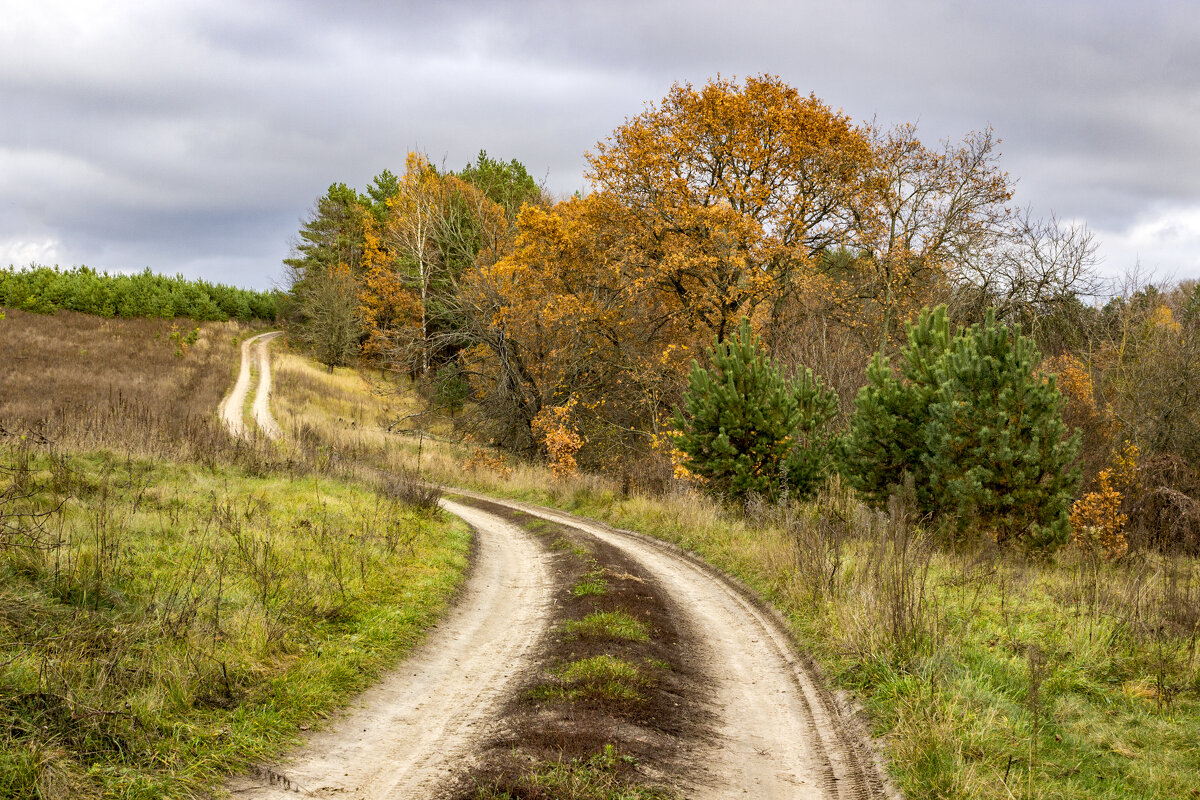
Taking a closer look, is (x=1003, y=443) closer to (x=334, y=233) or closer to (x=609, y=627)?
(x=609, y=627)

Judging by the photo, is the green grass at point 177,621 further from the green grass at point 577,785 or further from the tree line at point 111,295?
the tree line at point 111,295

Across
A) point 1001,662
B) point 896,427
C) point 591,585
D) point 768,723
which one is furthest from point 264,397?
point 1001,662

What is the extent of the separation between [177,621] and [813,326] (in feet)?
77.9

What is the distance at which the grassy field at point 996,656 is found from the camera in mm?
4832

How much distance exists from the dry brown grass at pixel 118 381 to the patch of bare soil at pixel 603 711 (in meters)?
9.99

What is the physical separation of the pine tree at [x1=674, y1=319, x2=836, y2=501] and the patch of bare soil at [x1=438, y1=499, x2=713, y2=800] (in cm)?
533

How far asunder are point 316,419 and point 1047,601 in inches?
1173

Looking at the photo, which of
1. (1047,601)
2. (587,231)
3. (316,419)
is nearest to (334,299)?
(316,419)

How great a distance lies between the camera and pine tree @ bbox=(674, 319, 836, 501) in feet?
46.4

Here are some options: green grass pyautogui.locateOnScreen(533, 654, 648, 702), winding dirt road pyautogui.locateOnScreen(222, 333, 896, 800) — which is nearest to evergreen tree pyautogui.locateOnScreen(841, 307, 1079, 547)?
winding dirt road pyautogui.locateOnScreen(222, 333, 896, 800)

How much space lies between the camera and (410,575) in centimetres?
1013

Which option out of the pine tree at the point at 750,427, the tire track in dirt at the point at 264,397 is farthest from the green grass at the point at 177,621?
the tire track in dirt at the point at 264,397

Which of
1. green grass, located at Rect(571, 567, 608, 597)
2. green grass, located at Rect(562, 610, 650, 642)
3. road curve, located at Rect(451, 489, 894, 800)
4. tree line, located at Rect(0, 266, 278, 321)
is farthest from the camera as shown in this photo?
tree line, located at Rect(0, 266, 278, 321)

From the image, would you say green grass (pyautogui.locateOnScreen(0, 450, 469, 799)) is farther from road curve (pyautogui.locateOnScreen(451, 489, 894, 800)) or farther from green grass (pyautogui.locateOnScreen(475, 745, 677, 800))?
road curve (pyautogui.locateOnScreen(451, 489, 894, 800))
